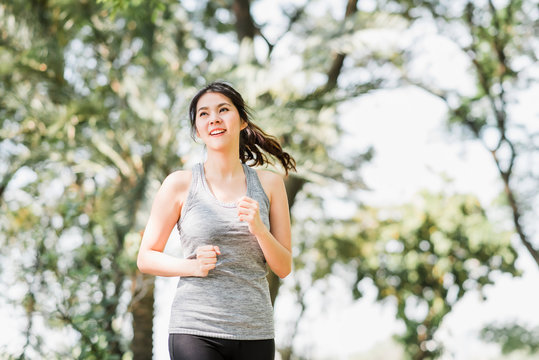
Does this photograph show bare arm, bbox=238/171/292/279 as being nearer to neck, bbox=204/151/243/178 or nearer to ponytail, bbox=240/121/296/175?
neck, bbox=204/151/243/178

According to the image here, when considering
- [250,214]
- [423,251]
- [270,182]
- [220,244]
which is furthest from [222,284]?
[423,251]

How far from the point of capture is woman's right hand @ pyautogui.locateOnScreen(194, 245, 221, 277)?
5.72 feet

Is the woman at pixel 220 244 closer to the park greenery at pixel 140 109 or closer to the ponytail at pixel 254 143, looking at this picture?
the ponytail at pixel 254 143

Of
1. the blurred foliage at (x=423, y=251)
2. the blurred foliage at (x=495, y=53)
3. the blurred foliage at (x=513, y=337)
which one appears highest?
the blurred foliage at (x=495, y=53)

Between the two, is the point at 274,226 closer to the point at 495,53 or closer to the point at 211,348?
the point at 211,348

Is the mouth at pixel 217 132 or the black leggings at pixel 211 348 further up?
the mouth at pixel 217 132

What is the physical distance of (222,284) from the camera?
1.83m

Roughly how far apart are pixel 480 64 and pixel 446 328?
8.13 meters

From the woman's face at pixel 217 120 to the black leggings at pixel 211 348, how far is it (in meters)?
0.64

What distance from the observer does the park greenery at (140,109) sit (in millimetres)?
5109

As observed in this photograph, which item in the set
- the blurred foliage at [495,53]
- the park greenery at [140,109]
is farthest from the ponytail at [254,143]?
the blurred foliage at [495,53]

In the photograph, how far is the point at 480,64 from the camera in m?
10.1

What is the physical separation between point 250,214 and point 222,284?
25 cm

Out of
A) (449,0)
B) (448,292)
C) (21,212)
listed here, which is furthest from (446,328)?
(21,212)
